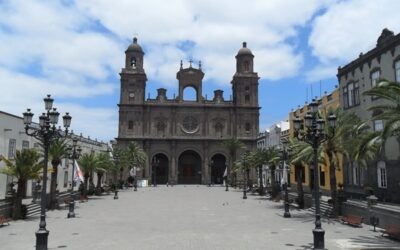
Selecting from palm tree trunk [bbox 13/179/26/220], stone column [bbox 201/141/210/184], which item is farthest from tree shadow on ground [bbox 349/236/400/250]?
stone column [bbox 201/141/210/184]

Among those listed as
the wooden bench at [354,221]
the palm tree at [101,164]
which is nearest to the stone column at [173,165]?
the palm tree at [101,164]

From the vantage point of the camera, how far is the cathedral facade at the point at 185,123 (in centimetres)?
8138

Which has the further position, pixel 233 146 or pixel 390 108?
pixel 233 146

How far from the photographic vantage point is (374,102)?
30406 millimetres

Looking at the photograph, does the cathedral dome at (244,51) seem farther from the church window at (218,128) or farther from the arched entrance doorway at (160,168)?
the arched entrance doorway at (160,168)

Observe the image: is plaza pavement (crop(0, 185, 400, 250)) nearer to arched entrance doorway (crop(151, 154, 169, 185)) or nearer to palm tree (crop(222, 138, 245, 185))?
palm tree (crop(222, 138, 245, 185))

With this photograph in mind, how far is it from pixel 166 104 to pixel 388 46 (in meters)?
58.0

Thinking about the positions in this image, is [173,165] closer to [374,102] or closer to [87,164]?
[87,164]

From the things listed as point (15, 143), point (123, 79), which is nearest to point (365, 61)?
point (15, 143)

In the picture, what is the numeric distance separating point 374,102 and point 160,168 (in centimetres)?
5775

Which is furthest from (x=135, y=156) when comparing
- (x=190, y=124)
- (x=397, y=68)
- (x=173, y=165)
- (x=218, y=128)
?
(x=397, y=68)

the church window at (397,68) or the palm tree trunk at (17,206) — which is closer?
the palm tree trunk at (17,206)

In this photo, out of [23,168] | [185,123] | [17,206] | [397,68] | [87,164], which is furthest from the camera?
[185,123]

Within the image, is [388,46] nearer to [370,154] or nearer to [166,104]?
[370,154]
